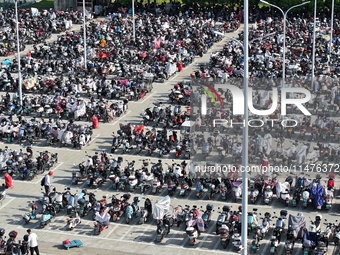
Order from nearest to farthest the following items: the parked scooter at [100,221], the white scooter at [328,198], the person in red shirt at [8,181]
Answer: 1. the parked scooter at [100,221]
2. the white scooter at [328,198]
3. the person in red shirt at [8,181]

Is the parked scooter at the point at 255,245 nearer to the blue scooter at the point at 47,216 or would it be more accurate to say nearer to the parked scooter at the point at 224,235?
the parked scooter at the point at 224,235

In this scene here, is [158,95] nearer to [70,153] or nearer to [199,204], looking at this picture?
[70,153]

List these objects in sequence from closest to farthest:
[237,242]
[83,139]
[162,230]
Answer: [237,242] → [162,230] → [83,139]

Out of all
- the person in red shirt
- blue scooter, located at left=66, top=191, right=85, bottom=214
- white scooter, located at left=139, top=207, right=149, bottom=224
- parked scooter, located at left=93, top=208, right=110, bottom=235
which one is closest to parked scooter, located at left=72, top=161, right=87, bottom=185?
the person in red shirt

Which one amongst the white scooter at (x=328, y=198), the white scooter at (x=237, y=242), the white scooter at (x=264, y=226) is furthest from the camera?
the white scooter at (x=328, y=198)

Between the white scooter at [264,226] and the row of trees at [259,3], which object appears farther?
the row of trees at [259,3]

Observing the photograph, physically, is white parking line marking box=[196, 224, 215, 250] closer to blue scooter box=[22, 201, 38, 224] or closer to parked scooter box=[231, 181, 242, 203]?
parked scooter box=[231, 181, 242, 203]

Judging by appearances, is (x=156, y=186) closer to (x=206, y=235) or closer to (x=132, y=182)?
(x=132, y=182)

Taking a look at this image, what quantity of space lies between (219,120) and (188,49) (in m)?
20.3

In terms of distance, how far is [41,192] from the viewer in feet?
134

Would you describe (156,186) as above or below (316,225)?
above

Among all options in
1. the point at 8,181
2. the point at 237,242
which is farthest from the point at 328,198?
the point at 8,181

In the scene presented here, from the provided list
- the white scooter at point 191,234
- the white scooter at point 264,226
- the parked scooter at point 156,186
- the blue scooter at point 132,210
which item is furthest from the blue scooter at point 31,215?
the white scooter at point 264,226

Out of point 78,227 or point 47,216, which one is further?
point 47,216
